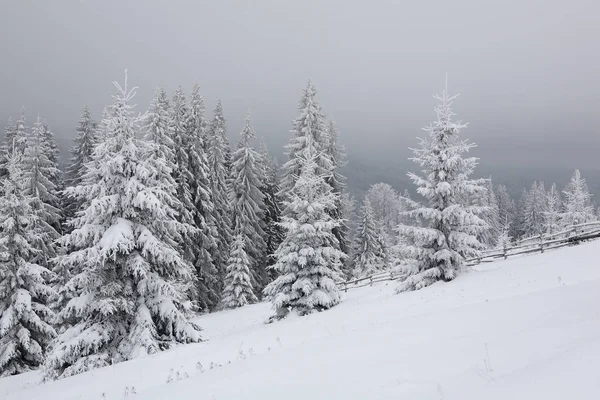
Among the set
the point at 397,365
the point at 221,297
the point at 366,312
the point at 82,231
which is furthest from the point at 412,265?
the point at 221,297

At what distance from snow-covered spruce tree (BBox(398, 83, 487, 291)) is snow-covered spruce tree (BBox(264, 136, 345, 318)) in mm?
3858

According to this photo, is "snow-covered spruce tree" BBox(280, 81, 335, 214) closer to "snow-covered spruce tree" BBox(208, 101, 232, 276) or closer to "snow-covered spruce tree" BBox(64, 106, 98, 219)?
"snow-covered spruce tree" BBox(208, 101, 232, 276)

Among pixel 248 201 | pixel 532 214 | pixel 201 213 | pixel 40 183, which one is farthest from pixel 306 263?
pixel 532 214

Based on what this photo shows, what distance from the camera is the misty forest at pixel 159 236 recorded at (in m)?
13.7

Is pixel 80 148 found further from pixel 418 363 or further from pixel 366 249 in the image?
pixel 418 363

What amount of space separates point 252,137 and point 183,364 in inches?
1077


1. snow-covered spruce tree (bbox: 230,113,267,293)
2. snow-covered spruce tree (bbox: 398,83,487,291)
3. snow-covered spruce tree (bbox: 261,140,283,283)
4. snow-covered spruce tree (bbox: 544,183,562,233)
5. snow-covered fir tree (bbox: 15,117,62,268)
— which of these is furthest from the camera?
snow-covered spruce tree (bbox: 544,183,562,233)

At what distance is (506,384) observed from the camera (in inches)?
173

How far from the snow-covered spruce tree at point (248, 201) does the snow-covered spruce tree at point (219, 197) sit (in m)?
0.93

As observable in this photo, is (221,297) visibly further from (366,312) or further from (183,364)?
(183,364)

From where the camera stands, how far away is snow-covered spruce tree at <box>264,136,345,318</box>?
749 inches

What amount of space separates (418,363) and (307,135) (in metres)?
26.6

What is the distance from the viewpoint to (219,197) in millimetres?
33562

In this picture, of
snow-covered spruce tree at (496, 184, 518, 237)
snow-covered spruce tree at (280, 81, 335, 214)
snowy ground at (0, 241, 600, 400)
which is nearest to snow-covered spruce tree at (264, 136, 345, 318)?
snowy ground at (0, 241, 600, 400)
